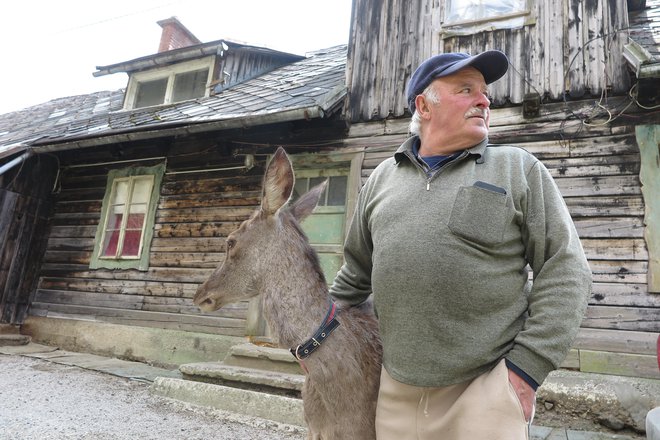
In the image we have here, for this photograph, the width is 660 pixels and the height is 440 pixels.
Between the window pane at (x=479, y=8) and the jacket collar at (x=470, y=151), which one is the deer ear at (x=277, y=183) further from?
the window pane at (x=479, y=8)

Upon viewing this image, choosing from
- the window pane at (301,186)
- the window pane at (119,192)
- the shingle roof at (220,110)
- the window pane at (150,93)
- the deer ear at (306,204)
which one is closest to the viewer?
the deer ear at (306,204)

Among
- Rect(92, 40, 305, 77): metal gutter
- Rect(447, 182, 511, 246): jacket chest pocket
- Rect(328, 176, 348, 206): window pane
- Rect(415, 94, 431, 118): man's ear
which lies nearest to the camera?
Rect(447, 182, 511, 246): jacket chest pocket

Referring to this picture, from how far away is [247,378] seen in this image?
14.7ft

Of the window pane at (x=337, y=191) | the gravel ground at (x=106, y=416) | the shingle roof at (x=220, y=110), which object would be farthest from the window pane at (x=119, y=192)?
the window pane at (x=337, y=191)

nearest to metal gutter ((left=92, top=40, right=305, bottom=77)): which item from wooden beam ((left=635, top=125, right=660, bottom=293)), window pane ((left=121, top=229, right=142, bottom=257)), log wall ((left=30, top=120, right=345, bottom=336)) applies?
log wall ((left=30, top=120, right=345, bottom=336))

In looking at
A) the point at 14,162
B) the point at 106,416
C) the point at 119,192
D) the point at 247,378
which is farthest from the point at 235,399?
the point at 14,162

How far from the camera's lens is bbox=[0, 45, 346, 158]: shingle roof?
582 cm

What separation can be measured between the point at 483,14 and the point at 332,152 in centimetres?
275

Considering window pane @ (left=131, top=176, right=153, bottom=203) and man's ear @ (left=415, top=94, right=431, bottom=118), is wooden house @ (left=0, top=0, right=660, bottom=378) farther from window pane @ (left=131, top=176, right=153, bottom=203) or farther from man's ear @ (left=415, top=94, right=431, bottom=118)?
man's ear @ (left=415, top=94, right=431, bottom=118)

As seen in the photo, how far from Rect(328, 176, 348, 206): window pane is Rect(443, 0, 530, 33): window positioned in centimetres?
254

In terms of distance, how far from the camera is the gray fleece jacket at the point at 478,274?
1238 mm

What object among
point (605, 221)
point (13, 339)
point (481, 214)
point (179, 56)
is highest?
point (179, 56)

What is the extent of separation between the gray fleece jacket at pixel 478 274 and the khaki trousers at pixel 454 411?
5cm

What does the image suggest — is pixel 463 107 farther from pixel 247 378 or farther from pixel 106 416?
pixel 106 416
